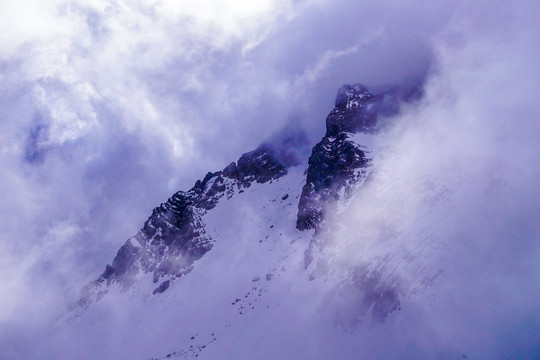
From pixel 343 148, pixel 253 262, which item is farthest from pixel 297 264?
pixel 343 148

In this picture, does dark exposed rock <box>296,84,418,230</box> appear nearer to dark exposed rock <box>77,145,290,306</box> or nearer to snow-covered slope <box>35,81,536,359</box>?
snow-covered slope <box>35,81,536,359</box>

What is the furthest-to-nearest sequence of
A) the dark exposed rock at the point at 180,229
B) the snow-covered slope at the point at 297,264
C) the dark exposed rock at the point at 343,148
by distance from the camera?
1. the dark exposed rock at the point at 180,229
2. the dark exposed rock at the point at 343,148
3. the snow-covered slope at the point at 297,264

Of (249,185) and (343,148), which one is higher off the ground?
(249,185)

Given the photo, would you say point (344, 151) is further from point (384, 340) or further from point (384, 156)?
point (384, 340)

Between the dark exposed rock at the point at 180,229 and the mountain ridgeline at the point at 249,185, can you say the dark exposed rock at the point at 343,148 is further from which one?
the dark exposed rock at the point at 180,229

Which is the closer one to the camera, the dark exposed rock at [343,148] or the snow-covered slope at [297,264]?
the snow-covered slope at [297,264]

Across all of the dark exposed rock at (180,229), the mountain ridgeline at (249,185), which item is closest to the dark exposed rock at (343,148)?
the mountain ridgeline at (249,185)

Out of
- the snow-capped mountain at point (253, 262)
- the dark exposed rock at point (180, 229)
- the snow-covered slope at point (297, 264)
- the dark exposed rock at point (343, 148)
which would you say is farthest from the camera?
the dark exposed rock at point (180, 229)

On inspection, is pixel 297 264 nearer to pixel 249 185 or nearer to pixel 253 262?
pixel 253 262

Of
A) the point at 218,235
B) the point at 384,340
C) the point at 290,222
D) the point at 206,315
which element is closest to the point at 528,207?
the point at 384,340
